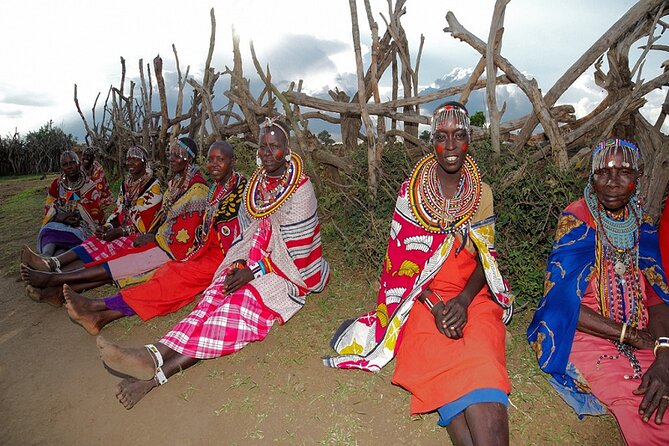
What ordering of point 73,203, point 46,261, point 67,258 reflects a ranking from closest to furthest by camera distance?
point 46,261
point 67,258
point 73,203

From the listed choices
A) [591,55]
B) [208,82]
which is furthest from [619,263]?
[208,82]

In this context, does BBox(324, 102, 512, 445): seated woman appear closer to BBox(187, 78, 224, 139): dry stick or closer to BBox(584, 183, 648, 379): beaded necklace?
BBox(584, 183, 648, 379): beaded necklace

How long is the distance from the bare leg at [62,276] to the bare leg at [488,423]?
3575 millimetres

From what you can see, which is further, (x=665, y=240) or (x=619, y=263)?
(x=665, y=240)

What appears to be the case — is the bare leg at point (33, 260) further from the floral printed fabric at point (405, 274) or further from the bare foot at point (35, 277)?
the floral printed fabric at point (405, 274)

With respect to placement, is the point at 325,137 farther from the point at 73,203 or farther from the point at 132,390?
the point at 132,390

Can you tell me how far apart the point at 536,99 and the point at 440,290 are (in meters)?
2.16

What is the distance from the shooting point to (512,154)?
12.8 feet

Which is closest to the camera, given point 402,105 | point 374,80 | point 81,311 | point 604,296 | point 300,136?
point 604,296

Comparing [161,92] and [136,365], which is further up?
[161,92]

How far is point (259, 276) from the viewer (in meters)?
3.44

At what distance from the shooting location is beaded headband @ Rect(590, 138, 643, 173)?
254 cm

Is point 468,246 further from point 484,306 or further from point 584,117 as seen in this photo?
point 584,117

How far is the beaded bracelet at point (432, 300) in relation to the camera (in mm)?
2656
